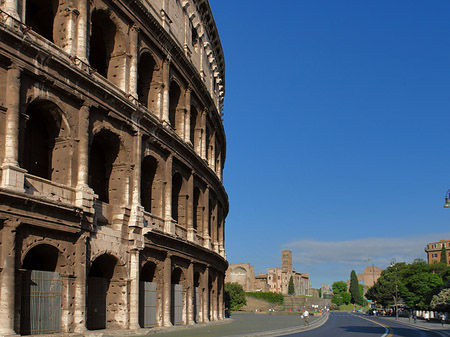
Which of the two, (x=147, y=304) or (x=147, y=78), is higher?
(x=147, y=78)

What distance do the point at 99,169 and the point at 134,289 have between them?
543 centimetres

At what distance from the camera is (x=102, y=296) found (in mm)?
22781

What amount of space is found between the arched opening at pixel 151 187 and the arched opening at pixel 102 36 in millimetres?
5416

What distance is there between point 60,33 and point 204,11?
17776 millimetres

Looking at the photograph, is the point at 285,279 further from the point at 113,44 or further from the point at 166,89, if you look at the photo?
the point at 113,44

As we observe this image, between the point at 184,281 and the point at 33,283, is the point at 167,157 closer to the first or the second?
the point at 184,281

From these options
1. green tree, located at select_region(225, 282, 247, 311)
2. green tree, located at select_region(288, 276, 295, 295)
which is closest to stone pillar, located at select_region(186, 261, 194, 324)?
green tree, located at select_region(225, 282, 247, 311)

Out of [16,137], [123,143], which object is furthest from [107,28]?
[16,137]

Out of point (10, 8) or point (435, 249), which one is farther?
point (435, 249)

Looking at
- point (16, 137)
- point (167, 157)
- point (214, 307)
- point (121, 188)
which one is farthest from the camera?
point (214, 307)

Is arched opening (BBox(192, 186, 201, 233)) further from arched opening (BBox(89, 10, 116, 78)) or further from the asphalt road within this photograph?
arched opening (BBox(89, 10, 116, 78))

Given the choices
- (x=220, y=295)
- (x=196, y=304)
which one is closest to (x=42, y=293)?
(x=196, y=304)

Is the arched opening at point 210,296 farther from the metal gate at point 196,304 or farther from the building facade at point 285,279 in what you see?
the building facade at point 285,279

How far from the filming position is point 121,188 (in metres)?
23.9
